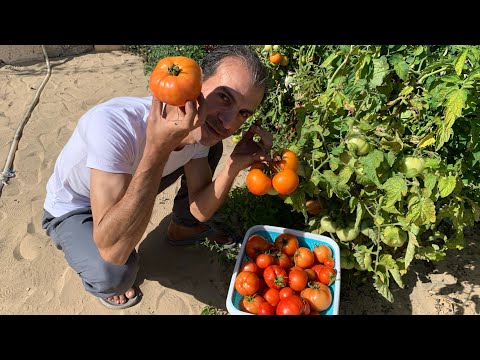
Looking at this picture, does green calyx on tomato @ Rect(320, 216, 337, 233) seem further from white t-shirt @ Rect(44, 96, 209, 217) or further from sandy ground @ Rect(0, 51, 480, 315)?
white t-shirt @ Rect(44, 96, 209, 217)

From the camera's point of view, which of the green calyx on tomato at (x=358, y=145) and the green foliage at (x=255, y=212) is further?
the green foliage at (x=255, y=212)

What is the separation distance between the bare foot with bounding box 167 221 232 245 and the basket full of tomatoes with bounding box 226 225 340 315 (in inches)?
18.7

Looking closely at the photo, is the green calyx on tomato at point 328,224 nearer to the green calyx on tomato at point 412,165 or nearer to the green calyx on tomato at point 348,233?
the green calyx on tomato at point 348,233

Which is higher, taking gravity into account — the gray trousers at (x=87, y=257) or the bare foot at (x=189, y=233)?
the gray trousers at (x=87, y=257)

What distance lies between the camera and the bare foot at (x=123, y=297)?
2.33 m

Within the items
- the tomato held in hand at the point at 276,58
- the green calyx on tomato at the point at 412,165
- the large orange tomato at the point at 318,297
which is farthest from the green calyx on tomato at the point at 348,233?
the tomato held in hand at the point at 276,58

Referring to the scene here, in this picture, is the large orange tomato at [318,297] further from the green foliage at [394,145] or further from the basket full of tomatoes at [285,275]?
the green foliage at [394,145]

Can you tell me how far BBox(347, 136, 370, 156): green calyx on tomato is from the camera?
179 centimetres

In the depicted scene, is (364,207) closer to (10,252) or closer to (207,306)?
(207,306)

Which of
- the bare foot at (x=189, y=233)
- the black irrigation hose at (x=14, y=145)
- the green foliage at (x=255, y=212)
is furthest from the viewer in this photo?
the black irrigation hose at (x=14, y=145)

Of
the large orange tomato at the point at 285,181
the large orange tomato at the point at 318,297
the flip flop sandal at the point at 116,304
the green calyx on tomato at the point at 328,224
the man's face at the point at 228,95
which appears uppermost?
the man's face at the point at 228,95

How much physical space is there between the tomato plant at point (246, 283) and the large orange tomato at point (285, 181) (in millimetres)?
450

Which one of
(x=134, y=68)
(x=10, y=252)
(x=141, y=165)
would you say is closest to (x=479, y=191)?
(x=141, y=165)

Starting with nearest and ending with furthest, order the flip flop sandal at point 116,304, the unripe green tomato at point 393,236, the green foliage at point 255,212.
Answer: the unripe green tomato at point 393,236
the flip flop sandal at point 116,304
the green foliage at point 255,212
